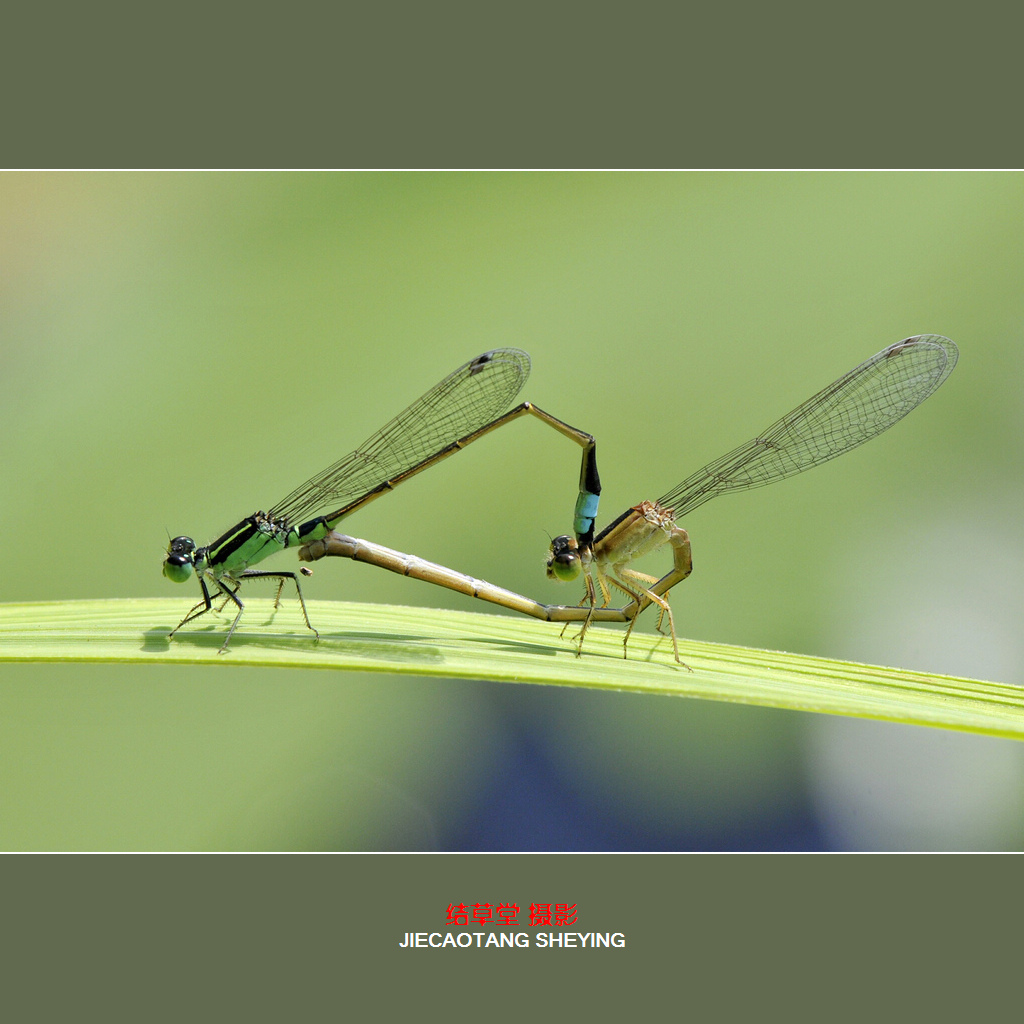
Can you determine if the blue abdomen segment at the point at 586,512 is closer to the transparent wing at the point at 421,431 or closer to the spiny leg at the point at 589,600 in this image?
the spiny leg at the point at 589,600

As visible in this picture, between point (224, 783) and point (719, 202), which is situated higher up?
point (719, 202)

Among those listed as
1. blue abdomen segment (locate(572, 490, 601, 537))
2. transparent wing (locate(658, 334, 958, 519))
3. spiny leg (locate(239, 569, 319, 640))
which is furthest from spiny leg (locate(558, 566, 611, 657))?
spiny leg (locate(239, 569, 319, 640))

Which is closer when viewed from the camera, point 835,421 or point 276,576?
point 276,576

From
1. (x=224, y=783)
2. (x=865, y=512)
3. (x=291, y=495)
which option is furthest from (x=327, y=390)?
(x=865, y=512)

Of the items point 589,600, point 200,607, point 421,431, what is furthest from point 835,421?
point 200,607

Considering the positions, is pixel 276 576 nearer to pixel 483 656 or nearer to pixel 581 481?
pixel 483 656

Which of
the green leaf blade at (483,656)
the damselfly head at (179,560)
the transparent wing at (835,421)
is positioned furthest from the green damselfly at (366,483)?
the transparent wing at (835,421)

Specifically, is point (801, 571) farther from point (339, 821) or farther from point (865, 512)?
point (339, 821)
